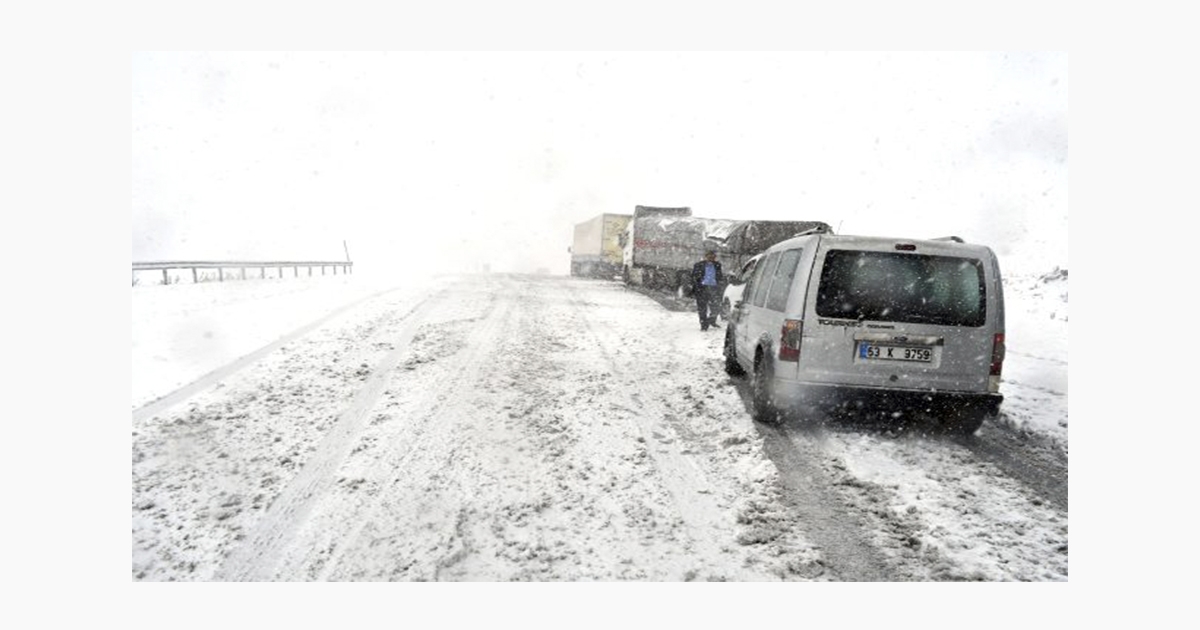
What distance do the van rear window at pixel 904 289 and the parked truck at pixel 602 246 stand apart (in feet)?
68.2

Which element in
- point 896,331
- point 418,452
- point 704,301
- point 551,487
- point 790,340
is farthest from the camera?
point 704,301

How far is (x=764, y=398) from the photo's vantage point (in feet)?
18.2

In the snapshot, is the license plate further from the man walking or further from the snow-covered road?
the man walking

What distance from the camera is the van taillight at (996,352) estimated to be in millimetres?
4945

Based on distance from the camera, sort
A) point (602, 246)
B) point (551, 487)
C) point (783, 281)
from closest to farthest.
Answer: point (551, 487) → point (783, 281) → point (602, 246)

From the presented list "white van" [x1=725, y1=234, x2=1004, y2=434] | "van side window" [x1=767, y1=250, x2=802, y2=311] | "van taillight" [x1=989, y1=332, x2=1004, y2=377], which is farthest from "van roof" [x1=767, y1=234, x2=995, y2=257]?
"van taillight" [x1=989, y1=332, x2=1004, y2=377]

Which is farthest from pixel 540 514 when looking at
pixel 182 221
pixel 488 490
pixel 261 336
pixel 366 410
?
pixel 182 221

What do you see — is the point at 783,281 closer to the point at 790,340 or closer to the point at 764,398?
the point at 790,340

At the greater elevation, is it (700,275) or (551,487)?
(700,275)

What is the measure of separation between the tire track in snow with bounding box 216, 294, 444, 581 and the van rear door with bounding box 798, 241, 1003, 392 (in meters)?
4.09

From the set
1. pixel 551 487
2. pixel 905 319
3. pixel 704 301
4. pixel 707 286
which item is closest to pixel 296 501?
pixel 551 487

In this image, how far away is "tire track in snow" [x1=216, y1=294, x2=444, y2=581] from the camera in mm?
3369

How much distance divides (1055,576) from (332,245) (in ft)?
219

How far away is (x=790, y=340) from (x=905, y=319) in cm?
96
